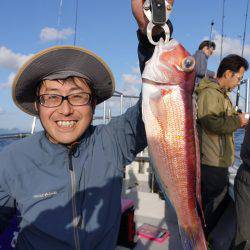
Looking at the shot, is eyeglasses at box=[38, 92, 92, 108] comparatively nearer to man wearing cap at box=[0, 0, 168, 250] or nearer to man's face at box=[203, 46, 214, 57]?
man wearing cap at box=[0, 0, 168, 250]

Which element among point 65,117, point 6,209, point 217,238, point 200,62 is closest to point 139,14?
point 65,117

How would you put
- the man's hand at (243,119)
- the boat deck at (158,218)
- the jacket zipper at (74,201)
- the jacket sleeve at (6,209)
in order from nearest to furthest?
the jacket zipper at (74,201) < the jacket sleeve at (6,209) < the man's hand at (243,119) < the boat deck at (158,218)

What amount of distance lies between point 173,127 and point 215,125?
2500 mm

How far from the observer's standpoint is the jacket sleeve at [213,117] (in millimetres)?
4176

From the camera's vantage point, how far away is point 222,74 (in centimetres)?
467

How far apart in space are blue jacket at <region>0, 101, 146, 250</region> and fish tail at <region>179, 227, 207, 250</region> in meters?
0.54

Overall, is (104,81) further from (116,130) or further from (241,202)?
(241,202)

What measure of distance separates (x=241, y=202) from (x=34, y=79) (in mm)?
2214

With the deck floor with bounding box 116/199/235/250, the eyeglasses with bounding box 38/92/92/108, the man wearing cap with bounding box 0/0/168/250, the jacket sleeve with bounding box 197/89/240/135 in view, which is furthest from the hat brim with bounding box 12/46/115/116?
the deck floor with bounding box 116/199/235/250

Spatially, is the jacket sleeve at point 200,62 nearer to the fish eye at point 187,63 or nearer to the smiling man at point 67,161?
the smiling man at point 67,161

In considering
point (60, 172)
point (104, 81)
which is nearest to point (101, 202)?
point (60, 172)

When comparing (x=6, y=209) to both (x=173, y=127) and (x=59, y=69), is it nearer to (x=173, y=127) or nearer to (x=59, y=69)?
(x=59, y=69)

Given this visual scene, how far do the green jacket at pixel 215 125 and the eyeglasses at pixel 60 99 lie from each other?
2453 millimetres

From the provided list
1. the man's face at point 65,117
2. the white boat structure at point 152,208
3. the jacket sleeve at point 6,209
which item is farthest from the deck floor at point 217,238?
the man's face at point 65,117
